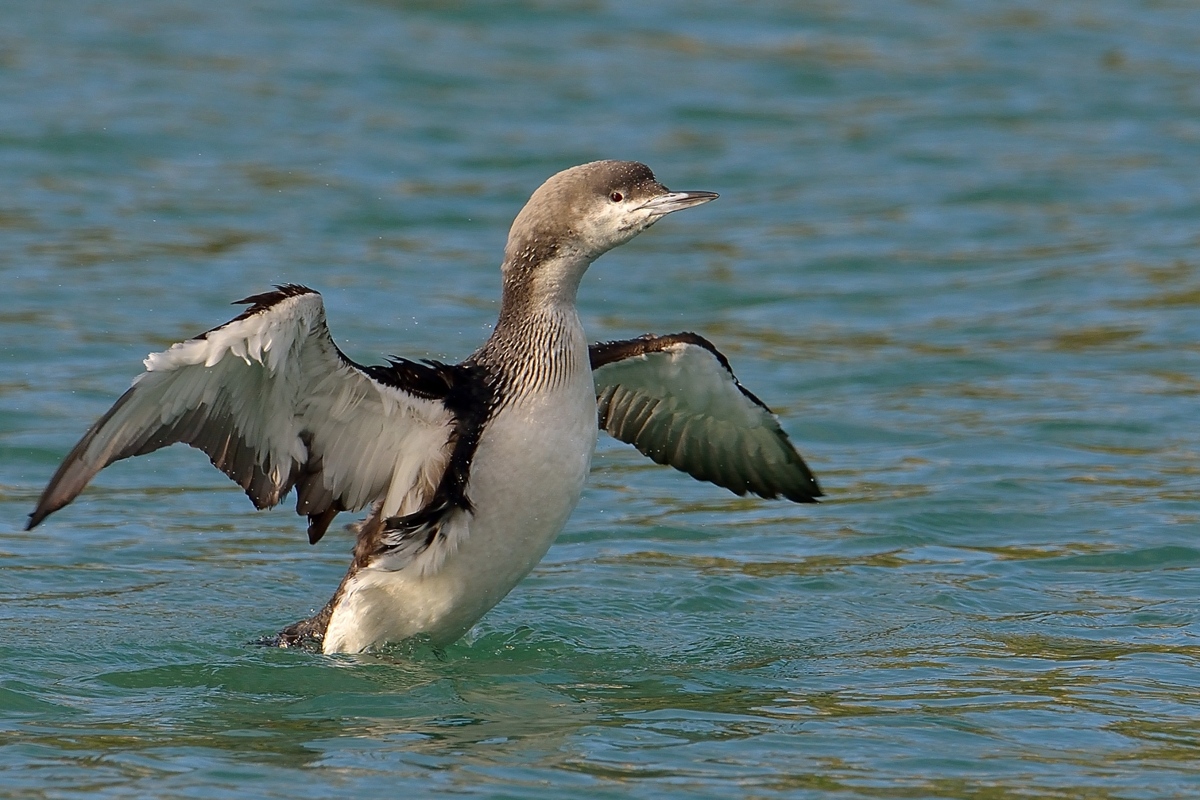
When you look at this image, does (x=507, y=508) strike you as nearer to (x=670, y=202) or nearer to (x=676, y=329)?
(x=670, y=202)

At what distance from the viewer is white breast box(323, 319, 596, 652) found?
22.2 ft

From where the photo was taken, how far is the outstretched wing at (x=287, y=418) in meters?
6.05

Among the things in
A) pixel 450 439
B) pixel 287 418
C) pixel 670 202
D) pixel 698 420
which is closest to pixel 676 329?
pixel 698 420

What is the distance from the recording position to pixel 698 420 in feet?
26.3

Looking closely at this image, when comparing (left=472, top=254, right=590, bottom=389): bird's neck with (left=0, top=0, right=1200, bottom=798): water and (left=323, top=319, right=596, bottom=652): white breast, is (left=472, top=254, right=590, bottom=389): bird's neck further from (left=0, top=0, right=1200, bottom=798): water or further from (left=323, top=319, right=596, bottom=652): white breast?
(left=0, top=0, right=1200, bottom=798): water

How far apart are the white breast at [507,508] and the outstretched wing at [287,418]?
222 mm

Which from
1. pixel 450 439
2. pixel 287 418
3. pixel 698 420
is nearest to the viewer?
pixel 287 418

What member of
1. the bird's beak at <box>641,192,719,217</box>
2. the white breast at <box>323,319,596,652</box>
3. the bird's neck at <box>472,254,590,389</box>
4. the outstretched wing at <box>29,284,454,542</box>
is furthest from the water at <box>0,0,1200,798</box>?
the bird's beak at <box>641,192,719,217</box>

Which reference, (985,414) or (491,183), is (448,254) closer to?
(491,183)

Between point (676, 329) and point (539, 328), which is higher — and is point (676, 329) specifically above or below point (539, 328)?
below

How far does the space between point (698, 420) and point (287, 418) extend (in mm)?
1964

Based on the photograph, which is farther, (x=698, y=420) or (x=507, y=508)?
(x=698, y=420)

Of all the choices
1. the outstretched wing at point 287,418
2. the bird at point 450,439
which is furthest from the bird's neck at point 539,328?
the outstretched wing at point 287,418

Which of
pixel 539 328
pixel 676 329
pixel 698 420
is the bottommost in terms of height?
pixel 676 329
